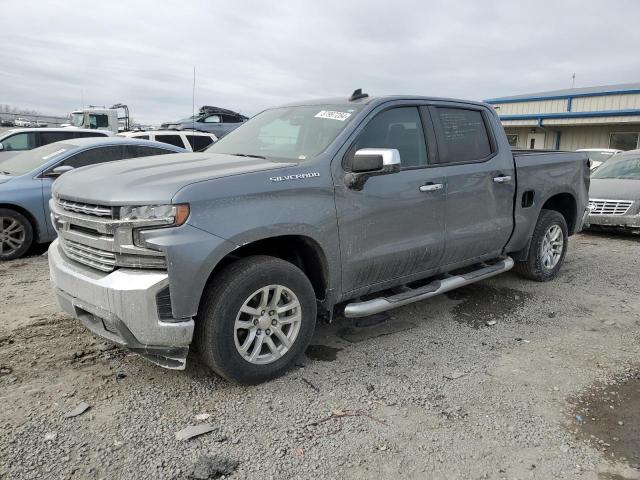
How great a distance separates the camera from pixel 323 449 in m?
2.89

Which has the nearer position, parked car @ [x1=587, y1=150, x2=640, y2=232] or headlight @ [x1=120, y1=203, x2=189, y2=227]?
headlight @ [x1=120, y1=203, x2=189, y2=227]

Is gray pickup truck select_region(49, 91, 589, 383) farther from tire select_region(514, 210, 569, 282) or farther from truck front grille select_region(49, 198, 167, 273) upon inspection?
tire select_region(514, 210, 569, 282)

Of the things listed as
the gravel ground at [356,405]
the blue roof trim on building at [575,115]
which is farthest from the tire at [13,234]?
the blue roof trim on building at [575,115]

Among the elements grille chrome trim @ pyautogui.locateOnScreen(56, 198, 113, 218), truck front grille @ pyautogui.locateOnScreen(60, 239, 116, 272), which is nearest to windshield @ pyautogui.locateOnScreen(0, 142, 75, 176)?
grille chrome trim @ pyautogui.locateOnScreen(56, 198, 113, 218)

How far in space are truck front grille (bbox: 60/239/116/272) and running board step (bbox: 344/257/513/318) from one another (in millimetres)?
1640

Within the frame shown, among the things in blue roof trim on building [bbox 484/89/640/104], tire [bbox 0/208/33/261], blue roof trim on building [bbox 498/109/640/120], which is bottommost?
tire [bbox 0/208/33/261]

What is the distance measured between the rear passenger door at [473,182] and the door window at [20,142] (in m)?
10.8

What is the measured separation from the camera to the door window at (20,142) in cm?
1224

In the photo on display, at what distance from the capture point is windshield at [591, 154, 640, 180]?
977 centimetres

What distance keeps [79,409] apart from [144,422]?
0.43 m

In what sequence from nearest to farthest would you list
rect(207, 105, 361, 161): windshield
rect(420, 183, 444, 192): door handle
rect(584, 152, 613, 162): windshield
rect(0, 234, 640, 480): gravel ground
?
rect(0, 234, 640, 480): gravel ground, rect(207, 105, 361, 161): windshield, rect(420, 183, 444, 192): door handle, rect(584, 152, 613, 162): windshield

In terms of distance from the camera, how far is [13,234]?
6.87m

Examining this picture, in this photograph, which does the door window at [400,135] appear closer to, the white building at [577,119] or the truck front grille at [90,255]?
the truck front grille at [90,255]

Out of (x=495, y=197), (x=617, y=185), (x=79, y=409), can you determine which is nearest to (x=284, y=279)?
(x=79, y=409)
